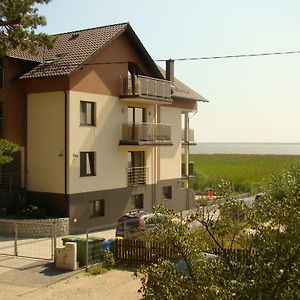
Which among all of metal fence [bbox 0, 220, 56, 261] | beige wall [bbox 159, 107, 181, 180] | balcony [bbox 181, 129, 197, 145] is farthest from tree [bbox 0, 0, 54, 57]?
balcony [bbox 181, 129, 197, 145]

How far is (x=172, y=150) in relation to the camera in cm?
3147

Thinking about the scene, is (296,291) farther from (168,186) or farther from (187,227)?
(168,186)

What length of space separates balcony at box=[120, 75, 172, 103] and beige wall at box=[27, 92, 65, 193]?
13.7 ft

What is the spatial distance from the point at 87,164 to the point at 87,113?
256 centimetres

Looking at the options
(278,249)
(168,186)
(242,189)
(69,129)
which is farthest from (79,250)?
(242,189)

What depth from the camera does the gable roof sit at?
23656 millimetres

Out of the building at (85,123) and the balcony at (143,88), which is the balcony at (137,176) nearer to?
the building at (85,123)

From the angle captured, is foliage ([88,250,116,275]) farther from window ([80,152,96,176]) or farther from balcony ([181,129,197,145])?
balcony ([181,129,197,145])

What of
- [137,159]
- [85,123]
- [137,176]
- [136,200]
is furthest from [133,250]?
[137,159]

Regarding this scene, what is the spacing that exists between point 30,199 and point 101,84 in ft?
22.2

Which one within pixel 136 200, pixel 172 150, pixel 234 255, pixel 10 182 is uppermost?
pixel 172 150

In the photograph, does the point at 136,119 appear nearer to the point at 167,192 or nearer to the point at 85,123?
the point at 85,123

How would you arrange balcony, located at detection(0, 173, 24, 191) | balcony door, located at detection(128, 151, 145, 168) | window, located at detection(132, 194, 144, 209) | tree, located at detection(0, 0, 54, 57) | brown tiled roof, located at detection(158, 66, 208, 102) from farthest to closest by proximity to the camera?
brown tiled roof, located at detection(158, 66, 208, 102), balcony door, located at detection(128, 151, 145, 168), window, located at detection(132, 194, 144, 209), balcony, located at detection(0, 173, 24, 191), tree, located at detection(0, 0, 54, 57)

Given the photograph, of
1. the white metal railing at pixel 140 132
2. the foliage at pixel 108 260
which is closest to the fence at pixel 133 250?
the foliage at pixel 108 260
